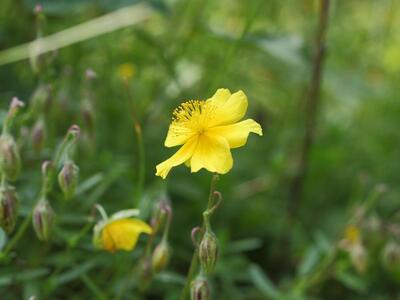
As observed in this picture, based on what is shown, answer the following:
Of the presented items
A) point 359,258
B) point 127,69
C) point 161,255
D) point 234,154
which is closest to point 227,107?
point 161,255

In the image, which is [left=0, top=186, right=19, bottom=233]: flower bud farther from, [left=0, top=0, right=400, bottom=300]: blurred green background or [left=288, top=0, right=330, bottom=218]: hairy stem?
[left=288, top=0, right=330, bottom=218]: hairy stem

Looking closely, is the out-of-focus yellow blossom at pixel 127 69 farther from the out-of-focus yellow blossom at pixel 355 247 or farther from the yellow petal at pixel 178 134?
the yellow petal at pixel 178 134

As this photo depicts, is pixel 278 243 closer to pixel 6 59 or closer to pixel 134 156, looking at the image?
pixel 134 156

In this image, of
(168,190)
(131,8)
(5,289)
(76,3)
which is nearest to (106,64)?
(131,8)

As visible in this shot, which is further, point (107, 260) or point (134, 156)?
point (134, 156)

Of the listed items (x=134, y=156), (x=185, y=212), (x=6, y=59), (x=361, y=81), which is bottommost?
(x=185, y=212)

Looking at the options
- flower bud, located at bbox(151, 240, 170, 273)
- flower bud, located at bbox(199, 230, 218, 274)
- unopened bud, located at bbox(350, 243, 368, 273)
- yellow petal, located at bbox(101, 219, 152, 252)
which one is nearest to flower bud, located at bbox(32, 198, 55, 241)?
yellow petal, located at bbox(101, 219, 152, 252)
